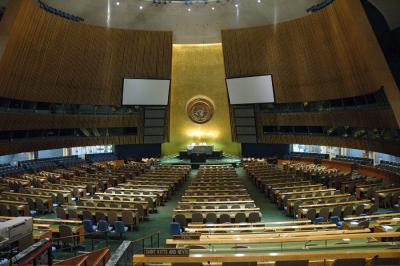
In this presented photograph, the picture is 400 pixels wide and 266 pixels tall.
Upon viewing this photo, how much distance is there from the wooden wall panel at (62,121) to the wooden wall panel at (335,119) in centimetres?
1137

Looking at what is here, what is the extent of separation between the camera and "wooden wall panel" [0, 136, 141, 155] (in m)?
20.6

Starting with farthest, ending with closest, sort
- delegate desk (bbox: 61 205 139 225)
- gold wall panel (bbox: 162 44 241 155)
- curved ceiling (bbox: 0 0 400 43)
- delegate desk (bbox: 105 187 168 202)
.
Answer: gold wall panel (bbox: 162 44 241 155)
curved ceiling (bbox: 0 0 400 43)
delegate desk (bbox: 105 187 168 202)
delegate desk (bbox: 61 205 139 225)

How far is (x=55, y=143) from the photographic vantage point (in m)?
24.4

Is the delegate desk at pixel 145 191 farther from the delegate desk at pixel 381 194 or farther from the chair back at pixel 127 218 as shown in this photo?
the delegate desk at pixel 381 194

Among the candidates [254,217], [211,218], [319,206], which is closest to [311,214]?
[319,206]

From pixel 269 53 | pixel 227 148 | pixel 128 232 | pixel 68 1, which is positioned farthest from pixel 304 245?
pixel 227 148

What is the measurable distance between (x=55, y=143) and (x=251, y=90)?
1547cm

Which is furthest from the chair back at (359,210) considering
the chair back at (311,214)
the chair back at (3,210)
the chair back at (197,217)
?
the chair back at (3,210)

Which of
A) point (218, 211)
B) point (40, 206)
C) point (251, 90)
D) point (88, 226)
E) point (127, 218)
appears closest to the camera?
point (88, 226)

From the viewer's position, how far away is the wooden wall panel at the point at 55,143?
20578 mm

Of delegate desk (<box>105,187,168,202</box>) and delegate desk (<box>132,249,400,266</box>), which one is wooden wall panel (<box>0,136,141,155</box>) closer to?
delegate desk (<box>105,187,168,202</box>)

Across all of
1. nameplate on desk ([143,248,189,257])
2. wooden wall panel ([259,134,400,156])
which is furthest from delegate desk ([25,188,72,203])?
wooden wall panel ([259,134,400,156])

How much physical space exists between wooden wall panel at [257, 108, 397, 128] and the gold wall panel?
4729mm

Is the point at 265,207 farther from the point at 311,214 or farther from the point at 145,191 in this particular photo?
the point at 145,191
